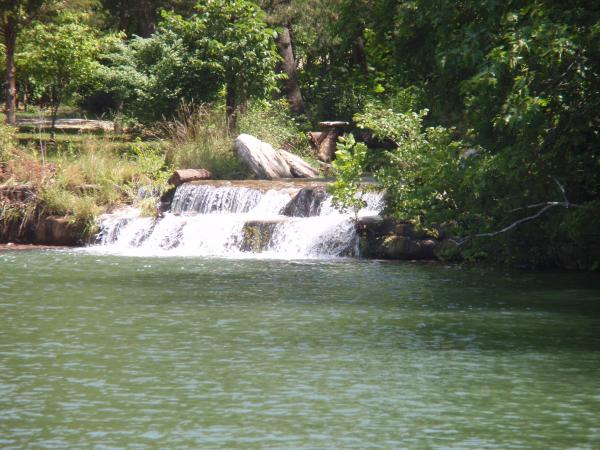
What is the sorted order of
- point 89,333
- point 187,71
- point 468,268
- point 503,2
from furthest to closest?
point 187,71 → point 468,268 → point 503,2 → point 89,333

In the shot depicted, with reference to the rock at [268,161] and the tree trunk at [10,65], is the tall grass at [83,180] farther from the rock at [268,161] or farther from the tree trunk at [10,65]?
the tree trunk at [10,65]

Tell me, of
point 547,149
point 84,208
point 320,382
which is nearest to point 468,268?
point 547,149

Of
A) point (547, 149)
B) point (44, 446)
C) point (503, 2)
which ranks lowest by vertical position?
point (44, 446)

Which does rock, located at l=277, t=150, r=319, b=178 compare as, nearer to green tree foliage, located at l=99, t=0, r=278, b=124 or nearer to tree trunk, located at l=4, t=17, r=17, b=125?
green tree foliage, located at l=99, t=0, r=278, b=124

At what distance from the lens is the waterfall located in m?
23.5

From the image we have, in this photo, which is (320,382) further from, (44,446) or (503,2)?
(503,2)

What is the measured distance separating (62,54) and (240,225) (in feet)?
46.8

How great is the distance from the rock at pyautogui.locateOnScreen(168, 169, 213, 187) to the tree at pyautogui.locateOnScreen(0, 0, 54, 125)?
31.2 ft

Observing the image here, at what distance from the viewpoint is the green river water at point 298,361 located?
29.5 feet

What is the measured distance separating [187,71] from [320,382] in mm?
22632

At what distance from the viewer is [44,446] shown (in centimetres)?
848

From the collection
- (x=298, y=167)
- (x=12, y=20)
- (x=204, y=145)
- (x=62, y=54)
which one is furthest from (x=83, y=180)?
(x=12, y=20)

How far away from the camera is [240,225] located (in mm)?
24141

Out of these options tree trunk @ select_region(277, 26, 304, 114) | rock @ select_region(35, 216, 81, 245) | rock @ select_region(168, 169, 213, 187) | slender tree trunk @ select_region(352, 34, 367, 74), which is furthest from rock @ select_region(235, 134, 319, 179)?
slender tree trunk @ select_region(352, 34, 367, 74)
